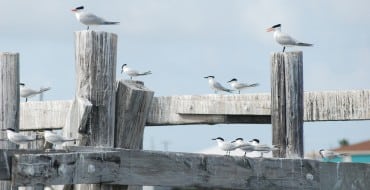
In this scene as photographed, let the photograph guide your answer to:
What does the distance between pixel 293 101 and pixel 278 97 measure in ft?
0.50

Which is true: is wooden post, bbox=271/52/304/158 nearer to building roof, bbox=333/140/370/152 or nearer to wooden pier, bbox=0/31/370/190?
wooden pier, bbox=0/31/370/190

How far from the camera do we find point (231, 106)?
12180mm

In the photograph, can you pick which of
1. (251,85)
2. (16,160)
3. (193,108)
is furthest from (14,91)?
(251,85)

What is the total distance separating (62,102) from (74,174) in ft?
13.6

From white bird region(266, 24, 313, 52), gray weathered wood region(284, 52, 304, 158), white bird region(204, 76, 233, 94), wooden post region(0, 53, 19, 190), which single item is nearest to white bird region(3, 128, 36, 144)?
wooden post region(0, 53, 19, 190)

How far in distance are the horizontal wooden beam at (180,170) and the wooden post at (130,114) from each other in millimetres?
873

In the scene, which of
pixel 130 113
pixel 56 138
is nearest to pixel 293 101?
pixel 130 113

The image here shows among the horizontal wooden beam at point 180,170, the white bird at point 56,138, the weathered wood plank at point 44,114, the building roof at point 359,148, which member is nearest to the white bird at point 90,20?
the weathered wood plank at point 44,114

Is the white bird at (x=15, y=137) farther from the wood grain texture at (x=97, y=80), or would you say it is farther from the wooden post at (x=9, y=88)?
the wood grain texture at (x=97, y=80)

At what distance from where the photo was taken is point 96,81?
10180mm

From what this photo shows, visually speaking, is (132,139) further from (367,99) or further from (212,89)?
(212,89)

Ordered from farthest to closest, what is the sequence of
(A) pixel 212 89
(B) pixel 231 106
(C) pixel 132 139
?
(A) pixel 212 89 → (B) pixel 231 106 → (C) pixel 132 139

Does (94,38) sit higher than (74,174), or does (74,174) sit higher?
(94,38)

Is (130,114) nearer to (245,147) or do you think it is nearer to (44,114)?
(245,147)
